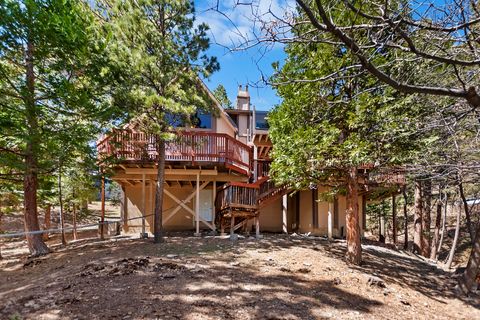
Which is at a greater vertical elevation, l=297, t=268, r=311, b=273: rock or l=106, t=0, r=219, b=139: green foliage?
l=106, t=0, r=219, b=139: green foliage

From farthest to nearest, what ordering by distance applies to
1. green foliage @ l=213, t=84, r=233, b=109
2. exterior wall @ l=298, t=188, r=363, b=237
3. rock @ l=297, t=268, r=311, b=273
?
green foliage @ l=213, t=84, r=233, b=109, exterior wall @ l=298, t=188, r=363, b=237, rock @ l=297, t=268, r=311, b=273

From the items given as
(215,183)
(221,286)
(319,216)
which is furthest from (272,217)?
(221,286)

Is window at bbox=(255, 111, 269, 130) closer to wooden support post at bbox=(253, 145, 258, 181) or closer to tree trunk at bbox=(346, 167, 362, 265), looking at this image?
wooden support post at bbox=(253, 145, 258, 181)

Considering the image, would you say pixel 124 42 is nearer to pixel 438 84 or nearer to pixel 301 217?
pixel 438 84

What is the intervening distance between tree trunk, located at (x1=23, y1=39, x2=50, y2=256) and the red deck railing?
6.61ft

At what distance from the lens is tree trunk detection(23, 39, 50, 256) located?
8179 mm

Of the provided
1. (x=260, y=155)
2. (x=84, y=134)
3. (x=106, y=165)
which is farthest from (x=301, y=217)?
(x=84, y=134)

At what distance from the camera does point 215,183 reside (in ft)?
41.3

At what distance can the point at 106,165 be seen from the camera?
10.3 m

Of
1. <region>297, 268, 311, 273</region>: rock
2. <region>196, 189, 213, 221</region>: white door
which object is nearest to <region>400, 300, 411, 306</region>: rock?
<region>297, 268, 311, 273</region>: rock

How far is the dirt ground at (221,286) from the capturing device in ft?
15.2

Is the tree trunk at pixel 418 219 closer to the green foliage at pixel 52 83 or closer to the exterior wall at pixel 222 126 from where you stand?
the exterior wall at pixel 222 126

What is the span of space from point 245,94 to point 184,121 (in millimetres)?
7733

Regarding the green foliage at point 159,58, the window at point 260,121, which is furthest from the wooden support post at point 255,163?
the green foliage at point 159,58
